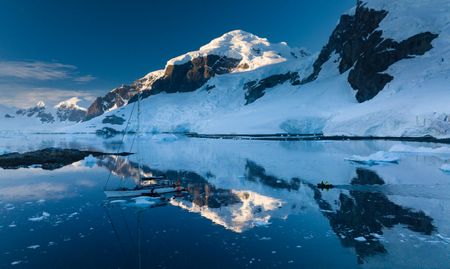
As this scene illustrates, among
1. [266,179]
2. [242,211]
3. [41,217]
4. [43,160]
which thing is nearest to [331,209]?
[242,211]

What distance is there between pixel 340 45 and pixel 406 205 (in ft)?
503

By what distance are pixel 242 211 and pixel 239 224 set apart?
9.69ft

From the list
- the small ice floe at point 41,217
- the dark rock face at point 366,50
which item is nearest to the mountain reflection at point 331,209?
the small ice floe at point 41,217

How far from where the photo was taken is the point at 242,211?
905 inches

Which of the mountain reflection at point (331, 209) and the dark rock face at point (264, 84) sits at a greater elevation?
the dark rock face at point (264, 84)

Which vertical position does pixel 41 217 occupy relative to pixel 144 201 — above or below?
below

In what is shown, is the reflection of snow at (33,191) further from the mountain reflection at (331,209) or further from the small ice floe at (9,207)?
the mountain reflection at (331,209)

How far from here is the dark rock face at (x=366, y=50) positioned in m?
118

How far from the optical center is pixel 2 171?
4438 cm

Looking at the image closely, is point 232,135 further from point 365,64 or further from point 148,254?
point 148,254

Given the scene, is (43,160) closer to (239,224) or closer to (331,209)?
(239,224)

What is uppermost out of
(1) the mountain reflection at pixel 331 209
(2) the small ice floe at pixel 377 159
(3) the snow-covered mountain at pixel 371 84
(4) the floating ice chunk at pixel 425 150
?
(3) the snow-covered mountain at pixel 371 84

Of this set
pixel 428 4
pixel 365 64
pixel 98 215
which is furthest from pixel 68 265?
pixel 428 4

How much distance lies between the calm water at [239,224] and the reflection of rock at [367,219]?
0.06 m
